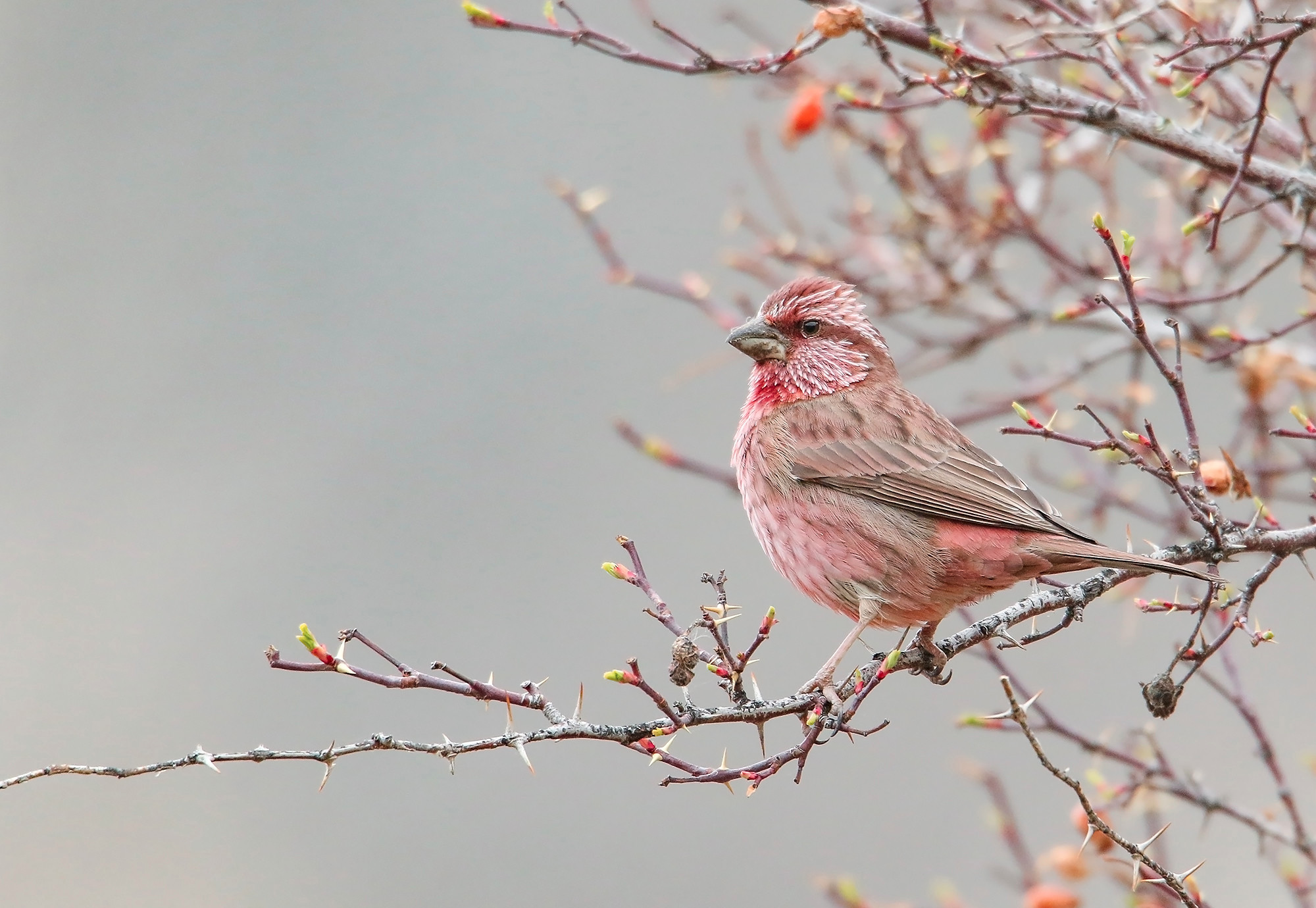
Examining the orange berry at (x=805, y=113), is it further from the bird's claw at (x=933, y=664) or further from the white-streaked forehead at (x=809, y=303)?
the bird's claw at (x=933, y=664)

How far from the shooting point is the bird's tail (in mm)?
3955

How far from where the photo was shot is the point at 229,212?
1140cm

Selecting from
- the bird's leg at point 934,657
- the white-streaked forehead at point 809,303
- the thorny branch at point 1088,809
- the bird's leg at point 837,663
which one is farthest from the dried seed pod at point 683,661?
the white-streaked forehead at point 809,303

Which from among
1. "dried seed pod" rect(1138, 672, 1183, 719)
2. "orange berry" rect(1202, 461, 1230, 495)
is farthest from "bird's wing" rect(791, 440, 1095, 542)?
"dried seed pod" rect(1138, 672, 1183, 719)

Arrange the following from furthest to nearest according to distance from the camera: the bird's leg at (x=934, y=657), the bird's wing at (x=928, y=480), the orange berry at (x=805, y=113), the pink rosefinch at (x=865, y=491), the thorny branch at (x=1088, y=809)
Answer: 1. the orange berry at (x=805, y=113)
2. the bird's wing at (x=928, y=480)
3. the pink rosefinch at (x=865, y=491)
4. the bird's leg at (x=934, y=657)
5. the thorny branch at (x=1088, y=809)

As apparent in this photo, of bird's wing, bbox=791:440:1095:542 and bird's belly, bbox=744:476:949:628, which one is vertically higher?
bird's wing, bbox=791:440:1095:542

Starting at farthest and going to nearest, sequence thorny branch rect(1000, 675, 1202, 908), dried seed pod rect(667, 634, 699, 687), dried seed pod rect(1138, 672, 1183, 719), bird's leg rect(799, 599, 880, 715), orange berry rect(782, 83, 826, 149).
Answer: orange berry rect(782, 83, 826, 149) → bird's leg rect(799, 599, 880, 715) → dried seed pod rect(1138, 672, 1183, 719) → dried seed pod rect(667, 634, 699, 687) → thorny branch rect(1000, 675, 1202, 908)

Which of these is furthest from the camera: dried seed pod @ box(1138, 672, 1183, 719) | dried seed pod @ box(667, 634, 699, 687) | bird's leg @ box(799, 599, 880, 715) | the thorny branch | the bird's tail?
bird's leg @ box(799, 599, 880, 715)

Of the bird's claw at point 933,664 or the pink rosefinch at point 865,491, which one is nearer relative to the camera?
the bird's claw at point 933,664

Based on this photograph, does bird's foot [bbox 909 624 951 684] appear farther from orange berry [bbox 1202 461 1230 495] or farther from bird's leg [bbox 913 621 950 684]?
orange berry [bbox 1202 461 1230 495]

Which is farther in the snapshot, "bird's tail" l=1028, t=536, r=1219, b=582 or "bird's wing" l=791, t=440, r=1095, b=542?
"bird's wing" l=791, t=440, r=1095, b=542

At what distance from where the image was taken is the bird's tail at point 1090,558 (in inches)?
156

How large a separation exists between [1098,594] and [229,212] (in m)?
8.89

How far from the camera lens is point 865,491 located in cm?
535
